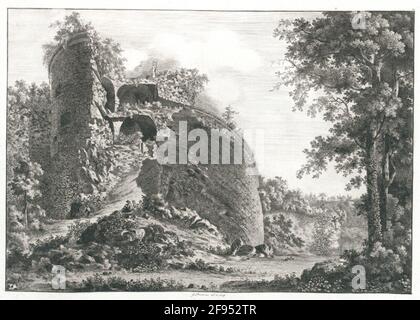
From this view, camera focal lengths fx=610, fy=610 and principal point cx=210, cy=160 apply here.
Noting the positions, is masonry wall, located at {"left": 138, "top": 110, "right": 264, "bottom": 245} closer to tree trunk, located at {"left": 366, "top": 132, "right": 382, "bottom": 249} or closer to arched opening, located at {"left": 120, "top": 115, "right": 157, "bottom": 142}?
arched opening, located at {"left": 120, "top": 115, "right": 157, "bottom": 142}

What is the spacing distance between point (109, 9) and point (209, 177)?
3.45 metres

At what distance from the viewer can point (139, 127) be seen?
1093cm

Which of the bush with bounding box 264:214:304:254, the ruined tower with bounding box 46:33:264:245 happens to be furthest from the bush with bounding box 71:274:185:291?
the bush with bounding box 264:214:304:254

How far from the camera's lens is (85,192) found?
10.8 meters

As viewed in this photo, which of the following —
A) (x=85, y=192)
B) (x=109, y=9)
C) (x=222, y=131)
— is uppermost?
(x=109, y=9)

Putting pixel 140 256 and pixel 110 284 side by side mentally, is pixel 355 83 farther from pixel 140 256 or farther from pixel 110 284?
pixel 110 284

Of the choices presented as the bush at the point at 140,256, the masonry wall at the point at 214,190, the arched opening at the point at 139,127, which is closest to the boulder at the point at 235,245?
the masonry wall at the point at 214,190

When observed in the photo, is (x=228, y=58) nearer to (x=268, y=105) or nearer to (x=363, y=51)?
(x=268, y=105)

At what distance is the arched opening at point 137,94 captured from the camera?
10867mm

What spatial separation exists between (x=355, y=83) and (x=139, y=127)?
3.94m

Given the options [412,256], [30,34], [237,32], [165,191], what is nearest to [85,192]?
[165,191]

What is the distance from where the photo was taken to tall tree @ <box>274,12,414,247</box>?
1079 centimetres

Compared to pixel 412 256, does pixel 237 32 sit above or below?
above
